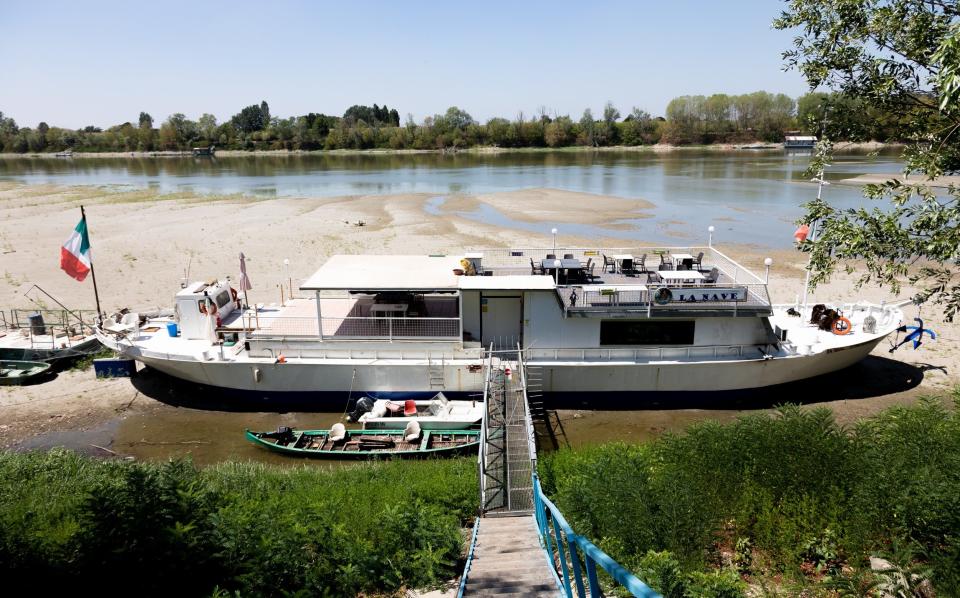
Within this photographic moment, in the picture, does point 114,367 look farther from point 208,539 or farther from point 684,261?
point 684,261

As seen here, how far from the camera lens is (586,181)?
77438 mm

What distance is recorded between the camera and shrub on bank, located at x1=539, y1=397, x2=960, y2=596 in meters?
7.58

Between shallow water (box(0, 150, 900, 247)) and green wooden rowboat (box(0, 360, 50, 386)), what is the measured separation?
32188 mm

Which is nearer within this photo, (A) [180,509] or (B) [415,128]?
(A) [180,509]

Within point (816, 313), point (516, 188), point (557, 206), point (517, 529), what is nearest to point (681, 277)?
point (816, 313)

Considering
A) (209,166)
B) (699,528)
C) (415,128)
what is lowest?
(699,528)

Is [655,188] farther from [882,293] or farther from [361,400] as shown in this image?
[361,400]

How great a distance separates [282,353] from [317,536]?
9.84 m

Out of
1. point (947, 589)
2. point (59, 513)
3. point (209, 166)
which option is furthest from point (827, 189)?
point (209, 166)

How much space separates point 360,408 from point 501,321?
4.79m

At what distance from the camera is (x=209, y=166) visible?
110 metres

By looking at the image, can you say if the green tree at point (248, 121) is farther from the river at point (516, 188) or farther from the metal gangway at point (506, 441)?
the metal gangway at point (506, 441)

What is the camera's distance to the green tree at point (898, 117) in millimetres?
7395

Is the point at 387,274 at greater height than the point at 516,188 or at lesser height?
lesser
